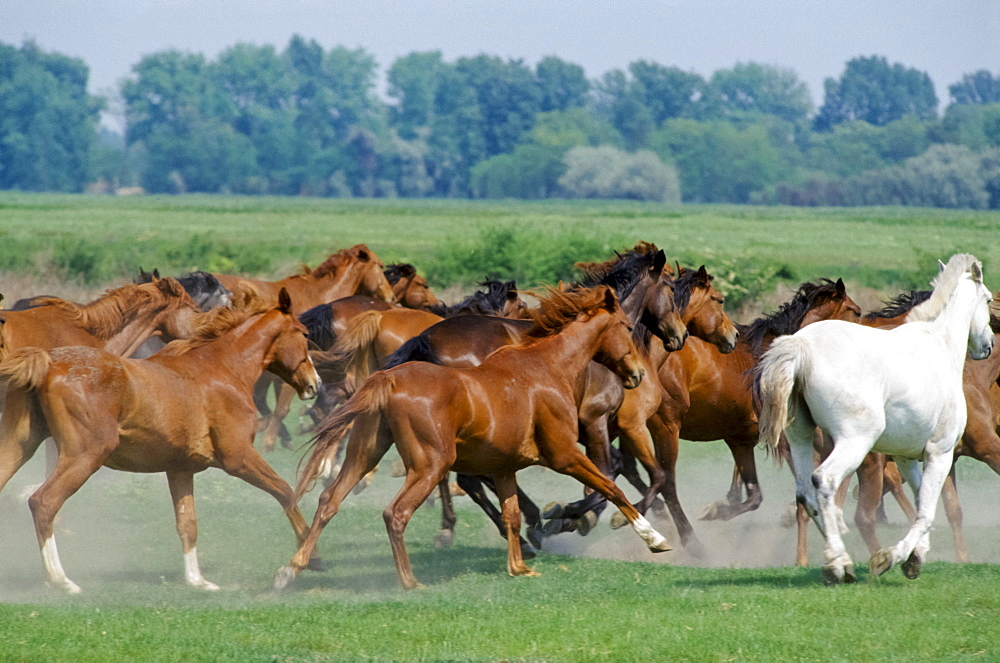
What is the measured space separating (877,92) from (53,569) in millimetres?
110994

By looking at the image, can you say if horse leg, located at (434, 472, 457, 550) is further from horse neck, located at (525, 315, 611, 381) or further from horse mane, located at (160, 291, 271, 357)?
horse mane, located at (160, 291, 271, 357)

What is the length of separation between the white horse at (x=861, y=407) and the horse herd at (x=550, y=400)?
0.04 ft

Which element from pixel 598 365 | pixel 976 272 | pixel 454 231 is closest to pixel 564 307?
pixel 598 365

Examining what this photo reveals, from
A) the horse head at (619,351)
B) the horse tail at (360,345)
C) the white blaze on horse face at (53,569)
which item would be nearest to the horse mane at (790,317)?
the horse head at (619,351)

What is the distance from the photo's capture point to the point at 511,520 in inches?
326

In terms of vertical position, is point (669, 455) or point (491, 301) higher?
point (491, 301)

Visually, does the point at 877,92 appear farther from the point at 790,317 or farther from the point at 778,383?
the point at 778,383

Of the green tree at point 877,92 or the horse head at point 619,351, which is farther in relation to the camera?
the green tree at point 877,92

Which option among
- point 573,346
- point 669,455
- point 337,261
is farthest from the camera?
point 337,261

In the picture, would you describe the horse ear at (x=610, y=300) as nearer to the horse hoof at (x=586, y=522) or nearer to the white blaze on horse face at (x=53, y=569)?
the horse hoof at (x=586, y=522)

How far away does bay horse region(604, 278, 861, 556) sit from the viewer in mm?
10305

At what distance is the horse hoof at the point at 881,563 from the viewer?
728 cm

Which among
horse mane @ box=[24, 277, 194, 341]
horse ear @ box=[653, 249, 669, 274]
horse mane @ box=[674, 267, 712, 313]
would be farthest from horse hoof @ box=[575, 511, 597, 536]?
horse mane @ box=[24, 277, 194, 341]

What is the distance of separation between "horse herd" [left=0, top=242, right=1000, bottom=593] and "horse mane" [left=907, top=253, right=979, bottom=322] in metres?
0.02
